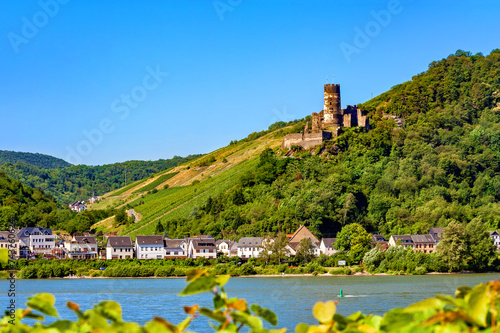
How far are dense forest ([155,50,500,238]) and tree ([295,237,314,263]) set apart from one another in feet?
25.3

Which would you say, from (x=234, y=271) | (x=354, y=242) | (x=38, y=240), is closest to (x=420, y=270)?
(x=354, y=242)

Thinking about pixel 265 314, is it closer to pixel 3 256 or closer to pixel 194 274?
pixel 194 274

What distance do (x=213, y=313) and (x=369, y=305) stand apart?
34.7m

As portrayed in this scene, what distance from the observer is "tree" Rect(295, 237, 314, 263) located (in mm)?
77062

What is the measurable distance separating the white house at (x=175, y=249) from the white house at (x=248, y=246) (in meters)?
7.54

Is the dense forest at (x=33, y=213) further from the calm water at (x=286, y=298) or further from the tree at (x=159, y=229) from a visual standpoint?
the calm water at (x=286, y=298)

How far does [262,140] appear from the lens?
159750mm

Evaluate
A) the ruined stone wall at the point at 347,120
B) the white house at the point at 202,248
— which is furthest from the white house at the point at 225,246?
the ruined stone wall at the point at 347,120

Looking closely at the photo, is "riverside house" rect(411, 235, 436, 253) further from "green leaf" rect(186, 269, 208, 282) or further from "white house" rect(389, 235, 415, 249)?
"green leaf" rect(186, 269, 208, 282)

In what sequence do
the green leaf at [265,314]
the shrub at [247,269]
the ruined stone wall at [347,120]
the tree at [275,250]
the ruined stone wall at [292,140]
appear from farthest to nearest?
1. the ruined stone wall at [292,140]
2. the ruined stone wall at [347,120]
3. the tree at [275,250]
4. the shrub at [247,269]
5. the green leaf at [265,314]

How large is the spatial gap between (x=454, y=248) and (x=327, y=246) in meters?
17.4

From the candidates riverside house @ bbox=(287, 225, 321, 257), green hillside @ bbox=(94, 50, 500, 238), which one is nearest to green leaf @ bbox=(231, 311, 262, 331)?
riverside house @ bbox=(287, 225, 321, 257)

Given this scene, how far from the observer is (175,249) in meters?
87.8

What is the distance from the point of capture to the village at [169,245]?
259 ft
